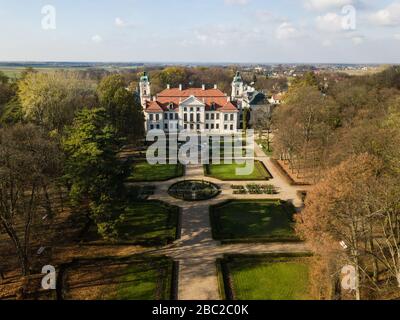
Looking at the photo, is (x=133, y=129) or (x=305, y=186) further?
(x=133, y=129)

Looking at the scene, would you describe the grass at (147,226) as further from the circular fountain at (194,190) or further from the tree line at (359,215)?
the tree line at (359,215)

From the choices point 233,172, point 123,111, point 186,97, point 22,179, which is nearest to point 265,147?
point 233,172

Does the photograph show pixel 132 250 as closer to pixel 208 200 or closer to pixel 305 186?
pixel 208 200

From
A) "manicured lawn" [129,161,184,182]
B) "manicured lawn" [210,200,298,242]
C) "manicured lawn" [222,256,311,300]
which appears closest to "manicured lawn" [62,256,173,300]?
"manicured lawn" [222,256,311,300]

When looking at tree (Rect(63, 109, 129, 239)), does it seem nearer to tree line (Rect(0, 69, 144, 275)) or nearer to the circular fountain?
tree line (Rect(0, 69, 144, 275))

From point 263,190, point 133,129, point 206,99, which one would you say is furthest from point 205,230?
point 206,99
